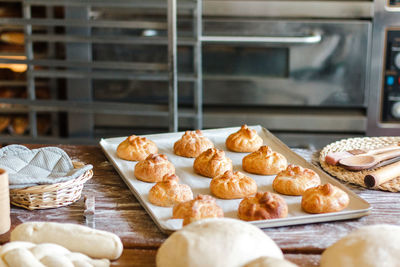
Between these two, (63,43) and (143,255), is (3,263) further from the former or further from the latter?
(63,43)

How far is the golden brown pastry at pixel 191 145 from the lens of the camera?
5.84 ft

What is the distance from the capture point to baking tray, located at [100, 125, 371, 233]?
1.30m

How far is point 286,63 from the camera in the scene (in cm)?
302

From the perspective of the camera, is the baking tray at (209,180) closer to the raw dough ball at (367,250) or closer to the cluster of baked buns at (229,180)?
the cluster of baked buns at (229,180)

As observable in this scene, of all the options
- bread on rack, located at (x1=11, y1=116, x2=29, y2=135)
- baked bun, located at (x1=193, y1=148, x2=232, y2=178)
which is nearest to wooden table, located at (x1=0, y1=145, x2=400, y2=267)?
baked bun, located at (x1=193, y1=148, x2=232, y2=178)

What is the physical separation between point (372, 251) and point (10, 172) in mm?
973

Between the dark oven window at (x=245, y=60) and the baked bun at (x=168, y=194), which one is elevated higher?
the dark oven window at (x=245, y=60)

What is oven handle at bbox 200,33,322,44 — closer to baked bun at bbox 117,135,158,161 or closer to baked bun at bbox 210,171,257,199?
baked bun at bbox 117,135,158,161

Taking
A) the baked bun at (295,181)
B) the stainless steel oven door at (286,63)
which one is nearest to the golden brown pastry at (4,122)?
the stainless steel oven door at (286,63)

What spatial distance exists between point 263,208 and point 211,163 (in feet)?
1.16

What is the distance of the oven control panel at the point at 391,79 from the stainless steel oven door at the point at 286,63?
0.38 ft

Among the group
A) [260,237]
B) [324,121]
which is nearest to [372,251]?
[260,237]

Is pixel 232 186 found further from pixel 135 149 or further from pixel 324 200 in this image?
pixel 135 149

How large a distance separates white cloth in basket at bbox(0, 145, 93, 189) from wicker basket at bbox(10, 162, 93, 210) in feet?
0.05
